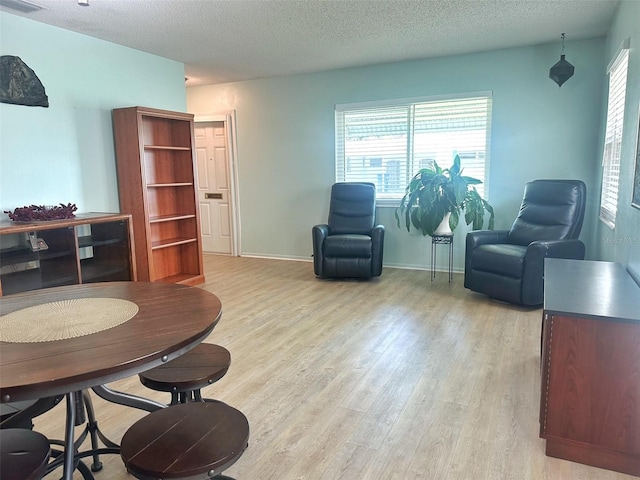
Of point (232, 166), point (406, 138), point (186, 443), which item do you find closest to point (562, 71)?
point (406, 138)

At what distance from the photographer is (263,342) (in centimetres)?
317

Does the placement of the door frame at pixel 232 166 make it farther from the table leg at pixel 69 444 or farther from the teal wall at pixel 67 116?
the table leg at pixel 69 444

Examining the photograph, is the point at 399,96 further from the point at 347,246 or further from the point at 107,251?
the point at 107,251

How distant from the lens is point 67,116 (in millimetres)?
3811

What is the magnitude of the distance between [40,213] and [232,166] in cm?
322

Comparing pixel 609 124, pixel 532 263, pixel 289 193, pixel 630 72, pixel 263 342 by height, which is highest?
pixel 630 72

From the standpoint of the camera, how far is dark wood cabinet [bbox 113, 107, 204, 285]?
4125 millimetres

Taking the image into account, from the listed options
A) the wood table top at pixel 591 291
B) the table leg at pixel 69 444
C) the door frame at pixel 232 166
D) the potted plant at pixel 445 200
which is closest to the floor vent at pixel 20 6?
the door frame at pixel 232 166

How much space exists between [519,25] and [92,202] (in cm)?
426

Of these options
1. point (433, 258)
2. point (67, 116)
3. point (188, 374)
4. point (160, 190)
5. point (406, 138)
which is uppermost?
point (67, 116)

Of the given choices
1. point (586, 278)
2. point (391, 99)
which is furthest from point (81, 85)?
point (586, 278)

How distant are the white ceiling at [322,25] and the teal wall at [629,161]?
22.4 inches

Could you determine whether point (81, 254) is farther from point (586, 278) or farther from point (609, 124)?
point (609, 124)

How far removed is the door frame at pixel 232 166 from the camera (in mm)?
6145
